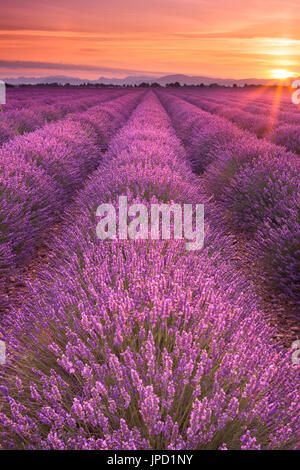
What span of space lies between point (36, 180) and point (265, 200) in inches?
114

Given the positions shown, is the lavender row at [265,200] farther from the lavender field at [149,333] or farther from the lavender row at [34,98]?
the lavender row at [34,98]

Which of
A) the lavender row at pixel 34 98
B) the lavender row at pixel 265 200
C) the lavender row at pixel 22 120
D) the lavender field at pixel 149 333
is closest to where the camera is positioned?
the lavender field at pixel 149 333

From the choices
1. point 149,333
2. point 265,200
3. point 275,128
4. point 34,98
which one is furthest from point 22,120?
point 34,98

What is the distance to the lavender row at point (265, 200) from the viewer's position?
3.59m

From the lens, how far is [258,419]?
4.84 feet

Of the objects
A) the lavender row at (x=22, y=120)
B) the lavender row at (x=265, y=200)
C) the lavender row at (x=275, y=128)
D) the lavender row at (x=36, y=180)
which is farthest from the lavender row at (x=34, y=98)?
the lavender row at (x=265, y=200)

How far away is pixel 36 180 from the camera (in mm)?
5211

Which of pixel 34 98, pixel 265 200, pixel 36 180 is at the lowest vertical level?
pixel 265 200

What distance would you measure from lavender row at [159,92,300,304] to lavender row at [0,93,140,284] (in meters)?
2.34

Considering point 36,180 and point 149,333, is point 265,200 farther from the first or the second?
point 149,333

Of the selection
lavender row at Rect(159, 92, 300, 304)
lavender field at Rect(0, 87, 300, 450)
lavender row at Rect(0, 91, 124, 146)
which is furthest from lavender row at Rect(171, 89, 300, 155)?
lavender row at Rect(0, 91, 124, 146)

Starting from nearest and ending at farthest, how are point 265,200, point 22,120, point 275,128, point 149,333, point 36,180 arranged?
1. point 149,333
2. point 265,200
3. point 36,180
4. point 275,128
5. point 22,120

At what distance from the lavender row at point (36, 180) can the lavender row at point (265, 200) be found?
92.0 inches

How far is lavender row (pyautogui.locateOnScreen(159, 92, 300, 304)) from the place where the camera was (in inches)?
141
